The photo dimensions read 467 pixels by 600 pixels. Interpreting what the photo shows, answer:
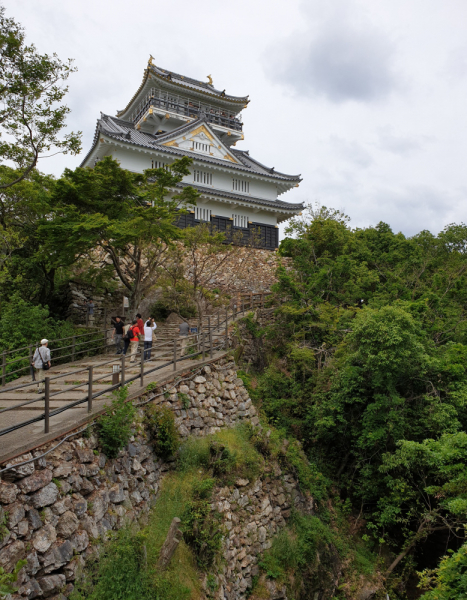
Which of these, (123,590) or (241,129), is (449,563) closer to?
(123,590)

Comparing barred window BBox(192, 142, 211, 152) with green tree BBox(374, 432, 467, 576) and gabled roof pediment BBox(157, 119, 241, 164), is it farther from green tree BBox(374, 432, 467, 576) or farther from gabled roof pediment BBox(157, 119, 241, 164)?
green tree BBox(374, 432, 467, 576)

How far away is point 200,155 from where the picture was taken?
2916 centimetres

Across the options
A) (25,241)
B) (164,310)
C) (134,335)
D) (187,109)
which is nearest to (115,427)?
(134,335)

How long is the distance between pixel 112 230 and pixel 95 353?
537 cm

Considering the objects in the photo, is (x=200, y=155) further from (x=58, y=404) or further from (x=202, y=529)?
(x=202, y=529)

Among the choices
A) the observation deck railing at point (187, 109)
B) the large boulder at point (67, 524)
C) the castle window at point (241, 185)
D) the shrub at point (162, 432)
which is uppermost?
the observation deck railing at point (187, 109)

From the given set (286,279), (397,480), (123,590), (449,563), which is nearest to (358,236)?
(286,279)

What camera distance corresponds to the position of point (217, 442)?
1185cm

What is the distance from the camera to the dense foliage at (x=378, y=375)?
43.2 feet

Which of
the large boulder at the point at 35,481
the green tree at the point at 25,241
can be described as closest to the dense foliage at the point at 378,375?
the large boulder at the point at 35,481

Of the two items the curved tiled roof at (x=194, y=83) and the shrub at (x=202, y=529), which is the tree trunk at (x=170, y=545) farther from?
the curved tiled roof at (x=194, y=83)

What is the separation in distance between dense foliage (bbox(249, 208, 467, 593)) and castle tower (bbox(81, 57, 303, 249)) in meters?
6.86

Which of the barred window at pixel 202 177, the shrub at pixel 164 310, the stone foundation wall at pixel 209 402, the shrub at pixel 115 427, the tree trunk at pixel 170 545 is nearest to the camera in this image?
the tree trunk at pixel 170 545

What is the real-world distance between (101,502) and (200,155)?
2541 cm
